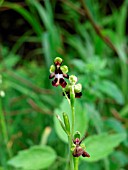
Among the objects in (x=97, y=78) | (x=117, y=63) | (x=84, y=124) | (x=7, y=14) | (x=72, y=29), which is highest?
(x=7, y=14)

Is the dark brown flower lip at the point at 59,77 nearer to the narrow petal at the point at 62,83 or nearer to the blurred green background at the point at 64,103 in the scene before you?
the narrow petal at the point at 62,83

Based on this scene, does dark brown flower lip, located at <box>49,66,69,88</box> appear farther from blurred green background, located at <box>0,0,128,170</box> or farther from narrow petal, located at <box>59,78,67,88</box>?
blurred green background, located at <box>0,0,128,170</box>

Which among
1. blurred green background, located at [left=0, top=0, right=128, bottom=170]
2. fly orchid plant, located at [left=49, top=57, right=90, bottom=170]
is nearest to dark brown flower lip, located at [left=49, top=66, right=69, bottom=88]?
fly orchid plant, located at [left=49, top=57, right=90, bottom=170]

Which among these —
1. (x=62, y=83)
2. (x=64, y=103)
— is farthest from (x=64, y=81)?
(x=64, y=103)

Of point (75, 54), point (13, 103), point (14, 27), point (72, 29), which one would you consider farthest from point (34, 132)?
point (14, 27)

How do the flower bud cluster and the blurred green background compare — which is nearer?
the flower bud cluster

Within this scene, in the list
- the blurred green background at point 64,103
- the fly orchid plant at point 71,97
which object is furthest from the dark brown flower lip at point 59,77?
the blurred green background at point 64,103

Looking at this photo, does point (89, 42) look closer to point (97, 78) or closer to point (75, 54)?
point (75, 54)

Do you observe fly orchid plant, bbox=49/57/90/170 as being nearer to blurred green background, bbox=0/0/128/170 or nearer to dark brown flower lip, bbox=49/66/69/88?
dark brown flower lip, bbox=49/66/69/88
